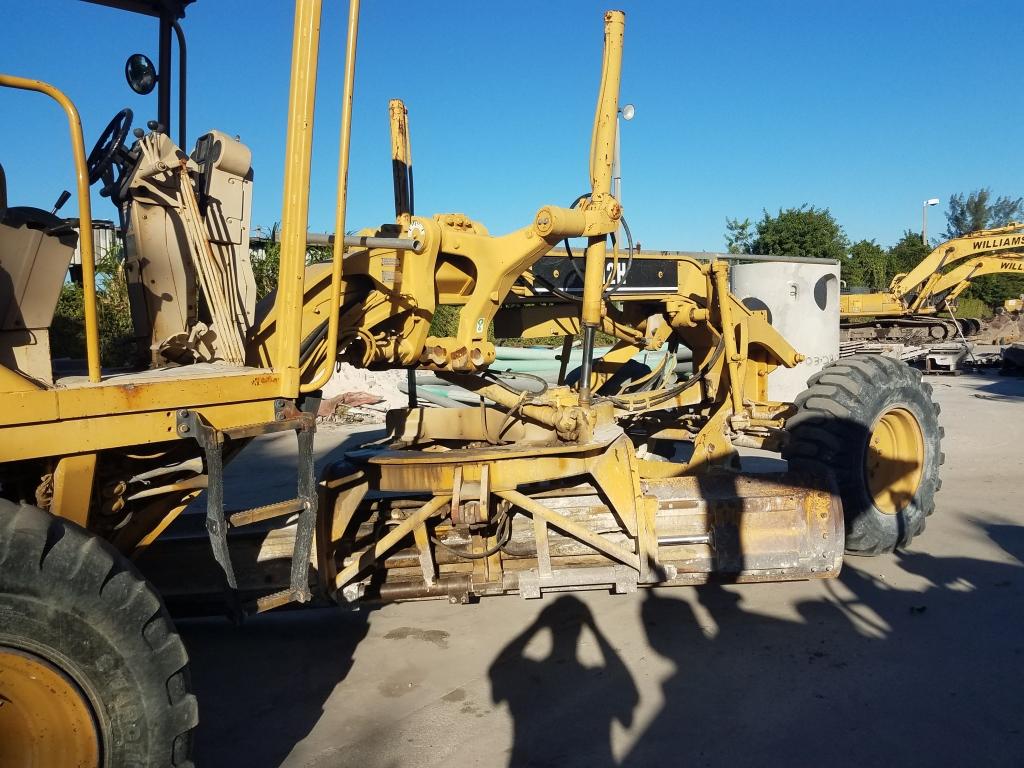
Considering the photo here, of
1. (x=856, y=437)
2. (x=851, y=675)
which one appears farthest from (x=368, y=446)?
(x=856, y=437)

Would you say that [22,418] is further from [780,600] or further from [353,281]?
[780,600]

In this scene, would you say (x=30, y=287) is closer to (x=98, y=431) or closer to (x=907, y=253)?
(x=98, y=431)

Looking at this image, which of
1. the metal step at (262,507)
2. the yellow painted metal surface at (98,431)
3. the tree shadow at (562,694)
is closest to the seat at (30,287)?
the yellow painted metal surface at (98,431)

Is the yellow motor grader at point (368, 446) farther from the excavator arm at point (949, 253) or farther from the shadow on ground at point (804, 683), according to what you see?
the excavator arm at point (949, 253)

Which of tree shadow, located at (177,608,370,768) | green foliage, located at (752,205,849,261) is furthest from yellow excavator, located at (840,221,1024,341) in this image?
tree shadow, located at (177,608,370,768)

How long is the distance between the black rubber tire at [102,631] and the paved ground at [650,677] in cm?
91

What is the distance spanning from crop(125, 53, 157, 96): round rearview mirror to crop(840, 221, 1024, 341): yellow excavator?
20652 millimetres

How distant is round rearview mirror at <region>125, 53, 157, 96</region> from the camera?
11.7ft

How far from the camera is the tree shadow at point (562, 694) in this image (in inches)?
132

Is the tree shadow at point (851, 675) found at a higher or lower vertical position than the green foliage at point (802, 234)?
lower

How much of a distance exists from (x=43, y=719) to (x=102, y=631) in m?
0.33

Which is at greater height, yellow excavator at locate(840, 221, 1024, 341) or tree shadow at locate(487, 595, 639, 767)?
yellow excavator at locate(840, 221, 1024, 341)

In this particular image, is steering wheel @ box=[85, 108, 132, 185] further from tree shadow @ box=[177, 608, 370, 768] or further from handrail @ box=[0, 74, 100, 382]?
tree shadow @ box=[177, 608, 370, 768]

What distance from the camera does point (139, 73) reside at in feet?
11.7
